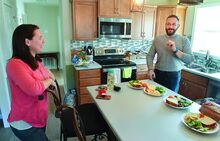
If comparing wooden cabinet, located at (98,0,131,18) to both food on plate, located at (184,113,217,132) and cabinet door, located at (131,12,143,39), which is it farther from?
food on plate, located at (184,113,217,132)

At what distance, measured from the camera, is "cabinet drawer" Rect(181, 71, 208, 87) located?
9.17ft

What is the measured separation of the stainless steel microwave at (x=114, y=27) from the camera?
10.7ft

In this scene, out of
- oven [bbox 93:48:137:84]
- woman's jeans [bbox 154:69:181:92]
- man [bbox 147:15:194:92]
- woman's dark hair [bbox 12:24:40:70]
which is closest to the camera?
woman's dark hair [bbox 12:24:40:70]

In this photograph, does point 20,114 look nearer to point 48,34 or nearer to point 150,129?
point 150,129

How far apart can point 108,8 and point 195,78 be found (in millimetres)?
2065

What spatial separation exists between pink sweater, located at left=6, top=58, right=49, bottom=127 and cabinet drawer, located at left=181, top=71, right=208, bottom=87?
253 cm

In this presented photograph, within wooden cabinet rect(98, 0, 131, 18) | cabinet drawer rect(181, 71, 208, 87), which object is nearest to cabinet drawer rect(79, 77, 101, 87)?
wooden cabinet rect(98, 0, 131, 18)

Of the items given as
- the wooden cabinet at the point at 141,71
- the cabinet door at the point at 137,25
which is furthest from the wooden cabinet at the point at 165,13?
the wooden cabinet at the point at 141,71

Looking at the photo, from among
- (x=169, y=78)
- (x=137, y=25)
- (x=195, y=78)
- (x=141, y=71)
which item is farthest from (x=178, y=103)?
(x=137, y=25)

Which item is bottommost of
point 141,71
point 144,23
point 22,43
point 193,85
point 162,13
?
point 193,85

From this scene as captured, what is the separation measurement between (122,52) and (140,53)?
0.45 m

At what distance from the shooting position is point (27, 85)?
1.15 meters

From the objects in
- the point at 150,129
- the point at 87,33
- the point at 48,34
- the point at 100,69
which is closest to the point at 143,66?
the point at 100,69

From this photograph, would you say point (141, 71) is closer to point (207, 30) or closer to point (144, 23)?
point (144, 23)
